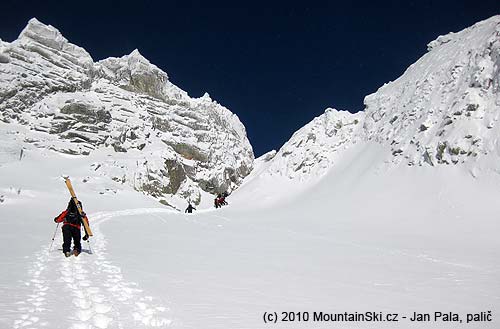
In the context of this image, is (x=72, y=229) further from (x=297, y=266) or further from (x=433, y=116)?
(x=433, y=116)

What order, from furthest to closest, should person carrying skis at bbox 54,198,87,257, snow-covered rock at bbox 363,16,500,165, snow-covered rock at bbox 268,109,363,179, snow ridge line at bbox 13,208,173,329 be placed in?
snow-covered rock at bbox 268,109,363,179, snow-covered rock at bbox 363,16,500,165, person carrying skis at bbox 54,198,87,257, snow ridge line at bbox 13,208,173,329

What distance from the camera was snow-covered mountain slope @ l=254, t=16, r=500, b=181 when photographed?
32.3 m

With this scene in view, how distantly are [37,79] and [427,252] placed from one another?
76.0m

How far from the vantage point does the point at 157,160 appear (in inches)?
2657

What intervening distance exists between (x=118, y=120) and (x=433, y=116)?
189 ft

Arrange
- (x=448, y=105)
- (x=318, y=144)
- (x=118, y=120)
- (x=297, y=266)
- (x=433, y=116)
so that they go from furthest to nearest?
(x=118, y=120), (x=318, y=144), (x=433, y=116), (x=448, y=105), (x=297, y=266)

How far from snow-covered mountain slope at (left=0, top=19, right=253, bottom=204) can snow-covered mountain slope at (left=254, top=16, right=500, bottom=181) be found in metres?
20.9

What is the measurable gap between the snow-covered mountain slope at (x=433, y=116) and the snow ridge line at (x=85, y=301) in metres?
30.8

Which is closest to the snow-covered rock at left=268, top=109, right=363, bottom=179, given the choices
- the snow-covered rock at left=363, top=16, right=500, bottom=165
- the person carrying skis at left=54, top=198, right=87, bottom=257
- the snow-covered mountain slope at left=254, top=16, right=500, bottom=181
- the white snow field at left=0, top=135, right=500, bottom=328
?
the snow-covered mountain slope at left=254, top=16, right=500, bottom=181

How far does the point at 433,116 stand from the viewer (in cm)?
3809

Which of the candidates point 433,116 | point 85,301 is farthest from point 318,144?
point 85,301

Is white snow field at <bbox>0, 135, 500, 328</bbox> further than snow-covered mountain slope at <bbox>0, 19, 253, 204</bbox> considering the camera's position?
No

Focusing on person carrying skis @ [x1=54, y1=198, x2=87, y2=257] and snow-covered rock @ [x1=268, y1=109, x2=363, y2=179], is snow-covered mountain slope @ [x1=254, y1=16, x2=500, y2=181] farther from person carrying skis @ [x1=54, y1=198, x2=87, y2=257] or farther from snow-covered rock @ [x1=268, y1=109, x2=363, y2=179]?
person carrying skis @ [x1=54, y1=198, x2=87, y2=257]

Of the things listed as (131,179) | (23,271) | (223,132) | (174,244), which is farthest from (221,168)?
(23,271)
